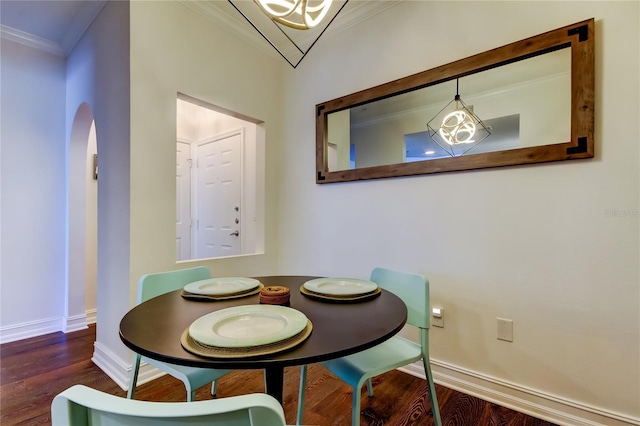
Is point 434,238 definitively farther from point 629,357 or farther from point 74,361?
point 74,361

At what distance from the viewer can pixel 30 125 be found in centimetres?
257

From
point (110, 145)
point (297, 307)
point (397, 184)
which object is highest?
point (110, 145)

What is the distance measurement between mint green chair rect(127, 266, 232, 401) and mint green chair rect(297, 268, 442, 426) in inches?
17.9

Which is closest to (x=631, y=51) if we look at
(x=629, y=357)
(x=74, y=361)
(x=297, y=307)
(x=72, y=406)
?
(x=629, y=357)

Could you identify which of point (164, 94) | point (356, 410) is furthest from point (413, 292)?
point (164, 94)

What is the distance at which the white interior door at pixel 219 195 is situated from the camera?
10.5 feet

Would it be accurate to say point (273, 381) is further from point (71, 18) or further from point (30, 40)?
point (30, 40)

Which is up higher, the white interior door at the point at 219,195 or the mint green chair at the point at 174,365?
the white interior door at the point at 219,195

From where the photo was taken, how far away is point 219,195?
341 cm

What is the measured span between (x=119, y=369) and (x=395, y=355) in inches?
70.3

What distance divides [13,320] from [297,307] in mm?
3018

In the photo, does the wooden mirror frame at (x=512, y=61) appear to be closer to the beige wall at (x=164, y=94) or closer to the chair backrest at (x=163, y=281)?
the beige wall at (x=164, y=94)

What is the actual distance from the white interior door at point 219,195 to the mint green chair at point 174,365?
64.2 inches

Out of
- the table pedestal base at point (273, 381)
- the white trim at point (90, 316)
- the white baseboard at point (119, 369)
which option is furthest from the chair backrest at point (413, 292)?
the white trim at point (90, 316)
